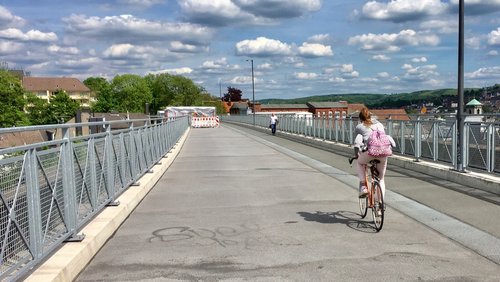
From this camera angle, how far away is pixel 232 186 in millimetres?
11891

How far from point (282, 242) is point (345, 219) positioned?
173 cm

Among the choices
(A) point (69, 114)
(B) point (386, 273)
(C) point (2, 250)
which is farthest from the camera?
(A) point (69, 114)

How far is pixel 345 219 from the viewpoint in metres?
7.95

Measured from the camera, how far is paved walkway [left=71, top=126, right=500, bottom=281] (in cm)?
530

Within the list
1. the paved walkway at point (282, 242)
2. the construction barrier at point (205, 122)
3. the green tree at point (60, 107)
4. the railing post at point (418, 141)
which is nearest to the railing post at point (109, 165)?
the paved walkway at point (282, 242)

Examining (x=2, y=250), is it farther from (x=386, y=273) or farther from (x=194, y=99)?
(x=194, y=99)

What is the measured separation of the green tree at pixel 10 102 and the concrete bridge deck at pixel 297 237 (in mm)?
76887

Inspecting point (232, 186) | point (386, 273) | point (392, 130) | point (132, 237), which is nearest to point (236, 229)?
point (132, 237)

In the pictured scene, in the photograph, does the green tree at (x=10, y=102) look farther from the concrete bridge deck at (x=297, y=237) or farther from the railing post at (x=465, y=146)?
the railing post at (x=465, y=146)

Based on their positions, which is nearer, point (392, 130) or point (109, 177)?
point (109, 177)

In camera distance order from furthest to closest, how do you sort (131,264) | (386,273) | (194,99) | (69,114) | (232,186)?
(194,99) → (69,114) → (232,186) → (131,264) → (386,273)

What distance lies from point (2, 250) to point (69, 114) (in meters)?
133

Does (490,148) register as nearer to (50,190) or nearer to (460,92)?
(460,92)

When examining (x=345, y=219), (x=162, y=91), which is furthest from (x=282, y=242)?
(x=162, y=91)
